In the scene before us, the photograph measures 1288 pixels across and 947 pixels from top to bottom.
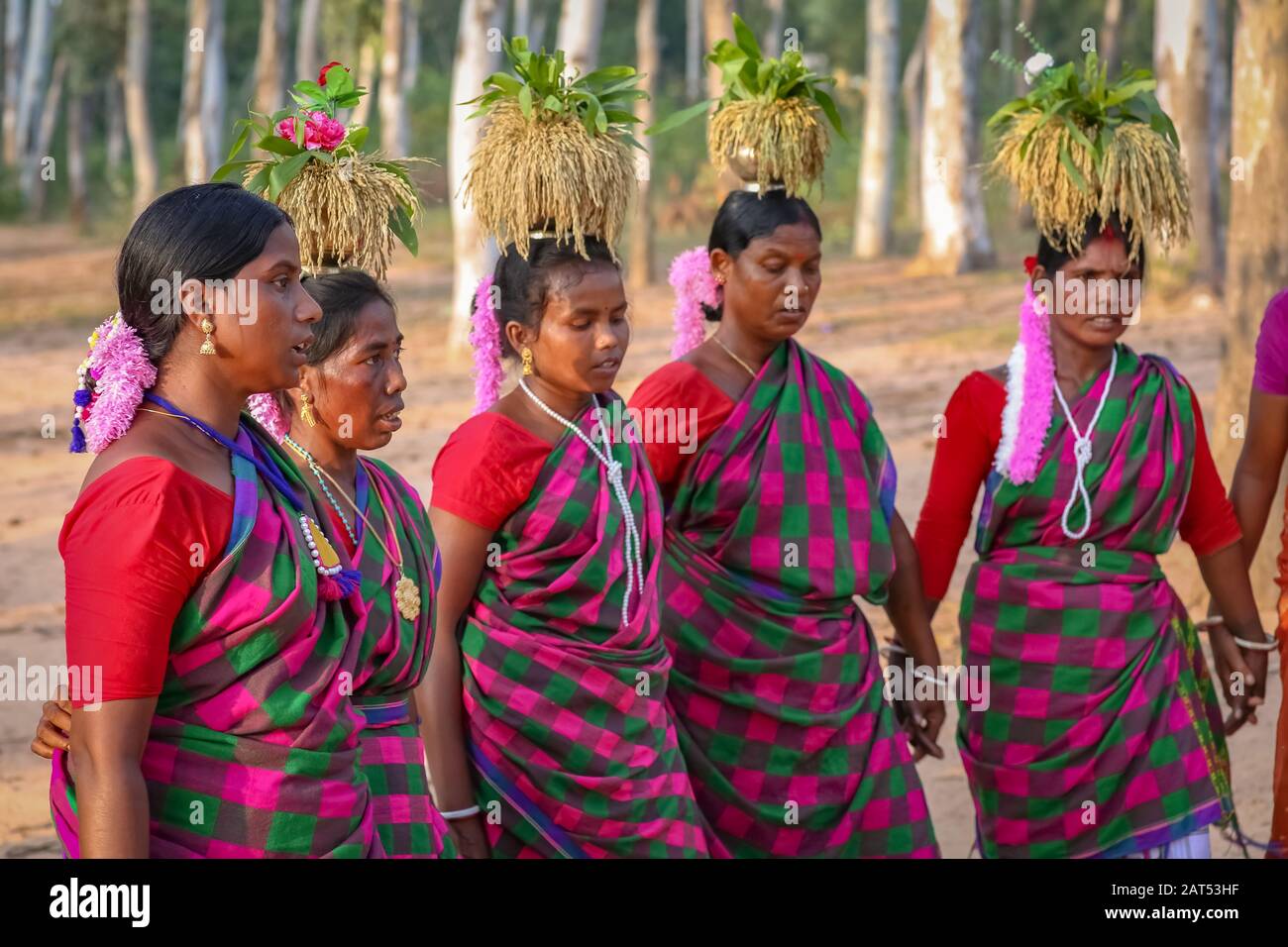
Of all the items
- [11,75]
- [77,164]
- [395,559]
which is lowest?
[395,559]

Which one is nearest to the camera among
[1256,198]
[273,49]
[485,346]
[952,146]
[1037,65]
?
[485,346]

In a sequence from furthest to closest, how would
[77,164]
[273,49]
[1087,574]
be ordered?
[77,164] → [273,49] → [1087,574]

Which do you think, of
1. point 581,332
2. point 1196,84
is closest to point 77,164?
point 1196,84

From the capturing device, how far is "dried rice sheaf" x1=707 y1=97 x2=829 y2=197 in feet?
15.0

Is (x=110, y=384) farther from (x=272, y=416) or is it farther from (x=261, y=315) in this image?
(x=272, y=416)

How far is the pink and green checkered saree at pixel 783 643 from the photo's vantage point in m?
4.38

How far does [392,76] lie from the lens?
24.4 metres

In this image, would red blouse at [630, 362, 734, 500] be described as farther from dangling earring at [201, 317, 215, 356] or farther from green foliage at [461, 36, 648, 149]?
dangling earring at [201, 317, 215, 356]

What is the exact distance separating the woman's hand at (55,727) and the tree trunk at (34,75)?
32.2 m

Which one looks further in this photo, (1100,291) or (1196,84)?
(1196,84)

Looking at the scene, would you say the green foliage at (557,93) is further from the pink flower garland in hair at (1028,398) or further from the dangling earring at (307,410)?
A: the pink flower garland in hair at (1028,398)

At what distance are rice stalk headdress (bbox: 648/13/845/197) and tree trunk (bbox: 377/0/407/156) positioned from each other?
19.3 metres

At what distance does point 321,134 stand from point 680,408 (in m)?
1.24

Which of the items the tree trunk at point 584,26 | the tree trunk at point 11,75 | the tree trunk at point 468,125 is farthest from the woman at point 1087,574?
the tree trunk at point 11,75
